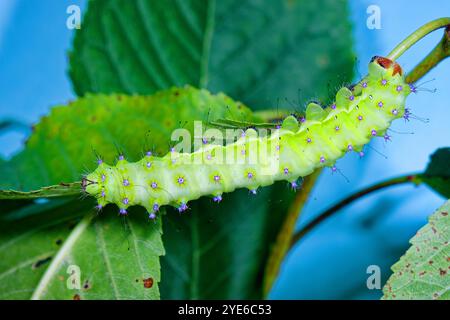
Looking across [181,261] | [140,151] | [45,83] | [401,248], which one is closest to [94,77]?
[140,151]

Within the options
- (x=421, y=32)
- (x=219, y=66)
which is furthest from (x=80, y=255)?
(x=421, y=32)

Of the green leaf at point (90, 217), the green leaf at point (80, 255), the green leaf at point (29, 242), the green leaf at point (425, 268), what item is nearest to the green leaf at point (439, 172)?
the green leaf at point (425, 268)

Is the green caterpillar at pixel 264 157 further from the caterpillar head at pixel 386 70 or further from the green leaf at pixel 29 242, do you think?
the green leaf at pixel 29 242

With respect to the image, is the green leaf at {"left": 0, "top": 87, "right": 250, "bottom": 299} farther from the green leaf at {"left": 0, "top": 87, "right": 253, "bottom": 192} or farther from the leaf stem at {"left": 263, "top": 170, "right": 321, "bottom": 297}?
the leaf stem at {"left": 263, "top": 170, "right": 321, "bottom": 297}

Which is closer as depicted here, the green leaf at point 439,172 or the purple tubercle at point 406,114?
the purple tubercle at point 406,114

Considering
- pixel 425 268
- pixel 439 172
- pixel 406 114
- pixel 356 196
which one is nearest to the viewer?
pixel 425 268

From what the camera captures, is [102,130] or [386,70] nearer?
[386,70]

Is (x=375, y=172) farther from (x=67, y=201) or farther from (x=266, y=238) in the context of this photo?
(x=67, y=201)

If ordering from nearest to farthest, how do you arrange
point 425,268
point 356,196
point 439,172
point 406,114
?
1. point 425,268
2. point 406,114
3. point 439,172
4. point 356,196

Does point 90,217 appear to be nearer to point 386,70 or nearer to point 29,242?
point 29,242
